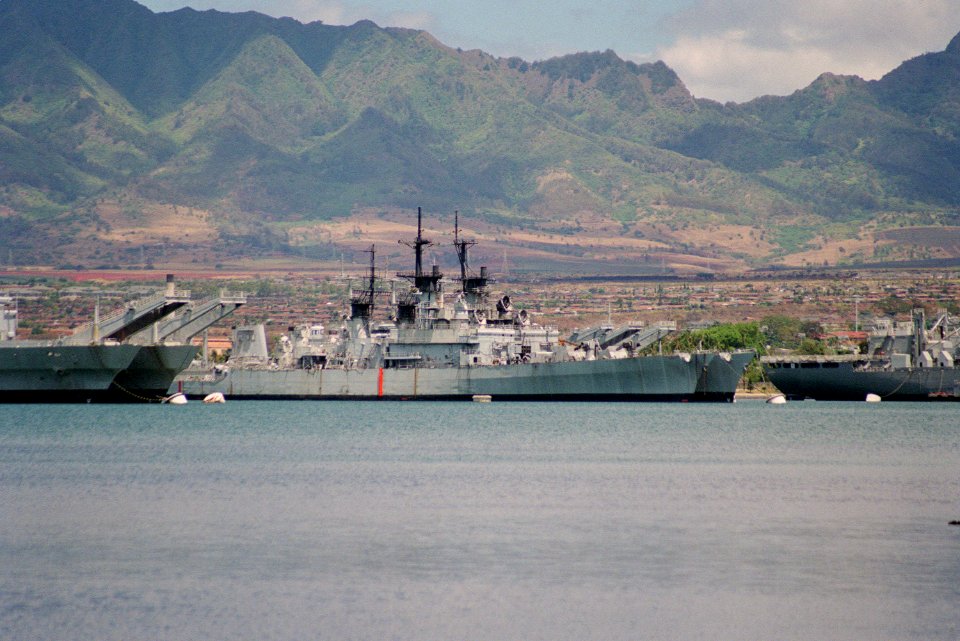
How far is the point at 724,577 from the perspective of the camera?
27250mm

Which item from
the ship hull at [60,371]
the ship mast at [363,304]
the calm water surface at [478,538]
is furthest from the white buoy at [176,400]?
the calm water surface at [478,538]

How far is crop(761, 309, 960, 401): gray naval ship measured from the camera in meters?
92.8

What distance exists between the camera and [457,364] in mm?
88062

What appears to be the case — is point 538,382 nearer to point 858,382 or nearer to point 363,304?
point 363,304

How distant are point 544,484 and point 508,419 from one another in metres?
29.3

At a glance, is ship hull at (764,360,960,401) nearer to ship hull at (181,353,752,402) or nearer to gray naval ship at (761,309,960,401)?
gray naval ship at (761,309,960,401)

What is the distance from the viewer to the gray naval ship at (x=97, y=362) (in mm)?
75625

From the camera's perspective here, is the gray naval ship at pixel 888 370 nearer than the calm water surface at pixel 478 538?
No

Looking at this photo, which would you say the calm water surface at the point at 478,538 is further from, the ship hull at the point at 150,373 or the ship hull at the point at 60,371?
the ship hull at the point at 150,373

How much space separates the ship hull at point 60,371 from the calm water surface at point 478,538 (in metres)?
17.6

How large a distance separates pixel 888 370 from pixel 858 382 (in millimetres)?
2231

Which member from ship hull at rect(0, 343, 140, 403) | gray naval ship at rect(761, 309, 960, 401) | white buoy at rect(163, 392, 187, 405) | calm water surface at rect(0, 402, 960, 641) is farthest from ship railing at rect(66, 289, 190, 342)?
gray naval ship at rect(761, 309, 960, 401)

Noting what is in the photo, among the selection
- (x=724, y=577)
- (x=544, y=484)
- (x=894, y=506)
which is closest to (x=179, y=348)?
(x=544, y=484)

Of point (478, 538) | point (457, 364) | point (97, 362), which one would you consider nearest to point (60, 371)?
point (97, 362)
